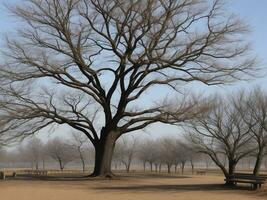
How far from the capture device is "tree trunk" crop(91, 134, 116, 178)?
120 ft

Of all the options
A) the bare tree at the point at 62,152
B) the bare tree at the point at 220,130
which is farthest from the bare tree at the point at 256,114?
the bare tree at the point at 62,152

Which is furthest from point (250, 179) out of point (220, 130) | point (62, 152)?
point (62, 152)

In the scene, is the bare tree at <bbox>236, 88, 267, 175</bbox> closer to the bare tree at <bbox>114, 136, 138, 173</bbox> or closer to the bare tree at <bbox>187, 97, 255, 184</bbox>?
the bare tree at <bbox>187, 97, 255, 184</bbox>

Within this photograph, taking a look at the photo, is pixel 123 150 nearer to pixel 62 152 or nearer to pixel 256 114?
pixel 62 152

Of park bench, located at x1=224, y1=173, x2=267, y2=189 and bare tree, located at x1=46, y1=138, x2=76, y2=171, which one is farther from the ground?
bare tree, located at x1=46, y1=138, x2=76, y2=171

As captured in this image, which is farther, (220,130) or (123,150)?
(123,150)

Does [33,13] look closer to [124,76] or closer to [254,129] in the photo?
[124,76]

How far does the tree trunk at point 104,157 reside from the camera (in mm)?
36438

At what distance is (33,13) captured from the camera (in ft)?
112

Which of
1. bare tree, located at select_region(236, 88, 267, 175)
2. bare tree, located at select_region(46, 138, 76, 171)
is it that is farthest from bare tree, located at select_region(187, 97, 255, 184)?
bare tree, located at select_region(46, 138, 76, 171)

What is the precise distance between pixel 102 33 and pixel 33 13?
536 cm

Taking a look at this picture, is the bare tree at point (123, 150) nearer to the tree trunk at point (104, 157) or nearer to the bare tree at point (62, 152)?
the bare tree at point (62, 152)

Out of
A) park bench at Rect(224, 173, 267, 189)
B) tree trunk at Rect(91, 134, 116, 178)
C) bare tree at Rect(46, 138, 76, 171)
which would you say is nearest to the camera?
park bench at Rect(224, 173, 267, 189)

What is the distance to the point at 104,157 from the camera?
3675 cm
